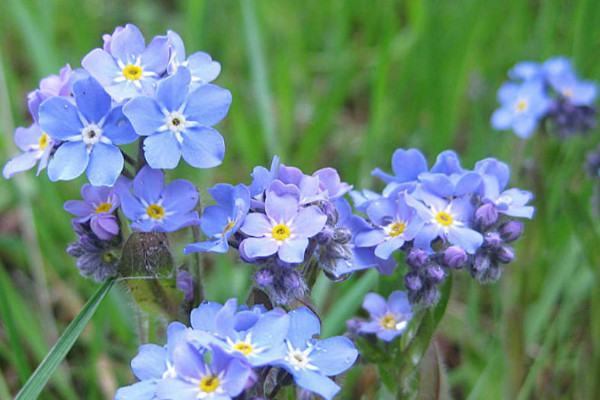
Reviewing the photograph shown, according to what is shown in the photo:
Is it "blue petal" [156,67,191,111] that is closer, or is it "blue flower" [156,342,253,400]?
"blue flower" [156,342,253,400]

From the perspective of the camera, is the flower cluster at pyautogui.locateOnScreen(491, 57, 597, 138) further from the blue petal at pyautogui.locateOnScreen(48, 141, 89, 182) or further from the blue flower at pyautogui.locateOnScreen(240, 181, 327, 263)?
the blue petal at pyautogui.locateOnScreen(48, 141, 89, 182)

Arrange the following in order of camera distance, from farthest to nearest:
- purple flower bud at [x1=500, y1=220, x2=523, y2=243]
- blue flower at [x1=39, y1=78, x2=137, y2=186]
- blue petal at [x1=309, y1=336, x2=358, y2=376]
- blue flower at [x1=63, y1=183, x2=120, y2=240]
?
purple flower bud at [x1=500, y1=220, x2=523, y2=243] < blue flower at [x1=63, y1=183, x2=120, y2=240] < blue flower at [x1=39, y1=78, x2=137, y2=186] < blue petal at [x1=309, y1=336, x2=358, y2=376]

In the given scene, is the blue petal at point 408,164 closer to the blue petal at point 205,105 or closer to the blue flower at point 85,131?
the blue petal at point 205,105

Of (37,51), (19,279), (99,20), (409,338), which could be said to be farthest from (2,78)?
(409,338)

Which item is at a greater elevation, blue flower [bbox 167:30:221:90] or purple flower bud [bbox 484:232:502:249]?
blue flower [bbox 167:30:221:90]

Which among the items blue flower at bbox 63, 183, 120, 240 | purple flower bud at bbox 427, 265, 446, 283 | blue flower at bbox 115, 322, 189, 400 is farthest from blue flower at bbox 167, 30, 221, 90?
purple flower bud at bbox 427, 265, 446, 283
